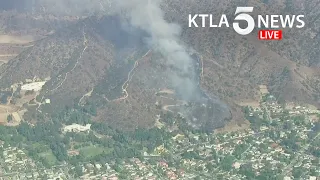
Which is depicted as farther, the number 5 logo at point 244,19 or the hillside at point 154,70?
the number 5 logo at point 244,19

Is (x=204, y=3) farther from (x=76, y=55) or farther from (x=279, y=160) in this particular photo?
(x=279, y=160)

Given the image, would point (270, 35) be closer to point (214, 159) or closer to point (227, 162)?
point (214, 159)

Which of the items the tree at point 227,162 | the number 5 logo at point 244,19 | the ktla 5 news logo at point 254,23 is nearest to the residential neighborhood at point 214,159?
the tree at point 227,162

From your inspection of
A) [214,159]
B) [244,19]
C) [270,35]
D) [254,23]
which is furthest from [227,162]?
[270,35]

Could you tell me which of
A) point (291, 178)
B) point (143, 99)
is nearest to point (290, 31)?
point (143, 99)

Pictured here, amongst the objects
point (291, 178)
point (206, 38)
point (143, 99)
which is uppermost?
point (206, 38)

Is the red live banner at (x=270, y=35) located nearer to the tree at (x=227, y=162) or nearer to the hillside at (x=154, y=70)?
the hillside at (x=154, y=70)

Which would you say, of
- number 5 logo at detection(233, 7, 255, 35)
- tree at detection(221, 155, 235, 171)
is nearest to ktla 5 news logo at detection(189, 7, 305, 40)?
number 5 logo at detection(233, 7, 255, 35)
